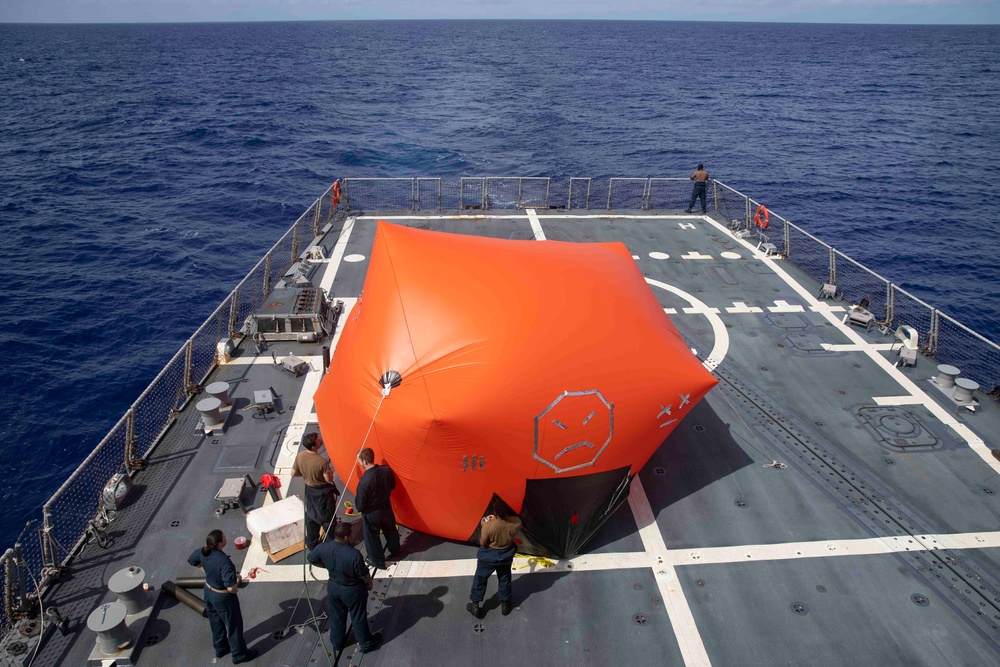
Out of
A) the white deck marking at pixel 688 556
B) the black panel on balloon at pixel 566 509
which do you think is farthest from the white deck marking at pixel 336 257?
the black panel on balloon at pixel 566 509

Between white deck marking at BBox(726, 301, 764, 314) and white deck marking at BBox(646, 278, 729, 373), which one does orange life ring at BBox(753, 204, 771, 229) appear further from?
white deck marking at BBox(646, 278, 729, 373)

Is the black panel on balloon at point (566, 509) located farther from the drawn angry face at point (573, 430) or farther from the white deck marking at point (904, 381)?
the white deck marking at point (904, 381)

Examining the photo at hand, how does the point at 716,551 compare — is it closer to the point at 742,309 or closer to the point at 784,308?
the point at 742,309

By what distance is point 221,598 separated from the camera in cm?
816

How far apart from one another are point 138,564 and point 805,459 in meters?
13.4

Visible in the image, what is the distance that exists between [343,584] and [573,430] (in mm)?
4078

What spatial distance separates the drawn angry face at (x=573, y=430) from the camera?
9430 mm

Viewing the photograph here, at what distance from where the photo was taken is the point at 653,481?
12.6 meters

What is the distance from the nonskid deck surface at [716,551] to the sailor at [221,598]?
390 mm

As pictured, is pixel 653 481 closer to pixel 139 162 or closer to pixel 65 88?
pixel 139 162

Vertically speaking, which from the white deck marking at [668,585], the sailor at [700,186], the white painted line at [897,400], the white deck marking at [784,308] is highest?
the sailor at [700,186]

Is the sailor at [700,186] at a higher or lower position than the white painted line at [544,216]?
higher

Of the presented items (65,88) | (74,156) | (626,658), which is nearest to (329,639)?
(626,658)

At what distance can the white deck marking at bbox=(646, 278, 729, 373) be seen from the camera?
16.9 m
